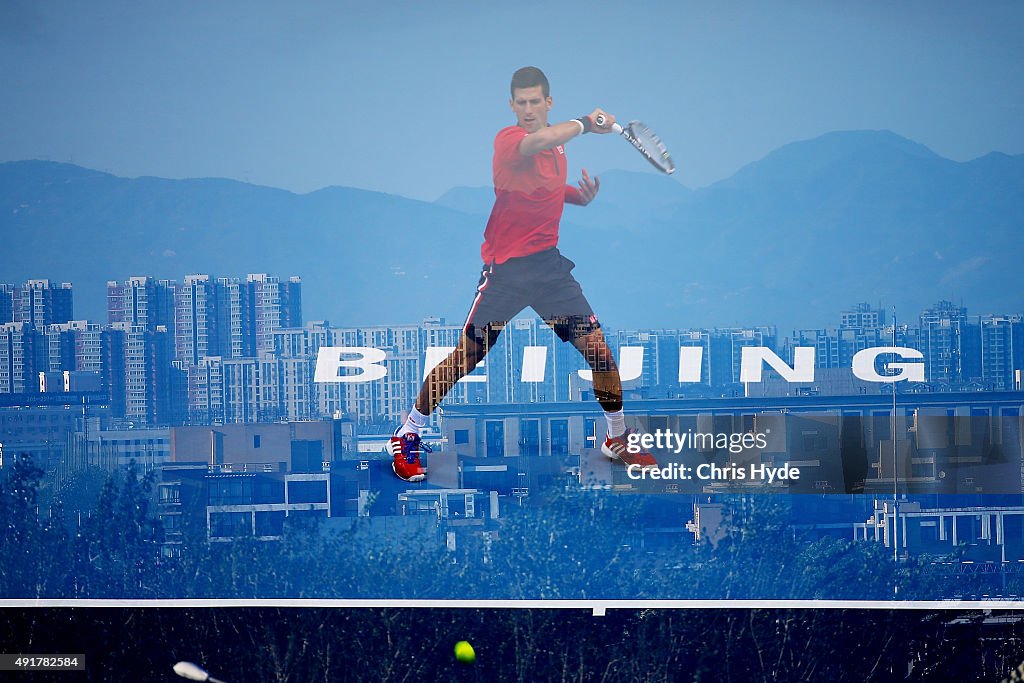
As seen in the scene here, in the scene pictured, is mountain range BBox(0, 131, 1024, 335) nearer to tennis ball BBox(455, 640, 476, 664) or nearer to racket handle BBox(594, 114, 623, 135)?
racket handle BBox(594, 114, 623, 135)

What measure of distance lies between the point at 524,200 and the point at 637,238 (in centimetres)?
37

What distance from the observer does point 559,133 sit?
4188mm

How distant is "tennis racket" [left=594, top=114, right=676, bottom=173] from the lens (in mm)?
4242

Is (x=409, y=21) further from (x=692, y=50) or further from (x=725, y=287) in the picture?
(x=725, y=287)

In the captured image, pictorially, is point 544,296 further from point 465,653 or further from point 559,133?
point 465,653

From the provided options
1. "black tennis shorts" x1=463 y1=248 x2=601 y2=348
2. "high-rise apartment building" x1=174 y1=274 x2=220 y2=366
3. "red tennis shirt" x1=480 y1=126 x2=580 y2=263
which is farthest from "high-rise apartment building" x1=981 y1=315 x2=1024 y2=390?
"high-rise apartment building" x1=174 y1=274 x2=220 y2=366

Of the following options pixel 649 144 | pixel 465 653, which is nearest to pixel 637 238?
pixel 649 144

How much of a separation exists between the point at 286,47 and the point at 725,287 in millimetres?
1609

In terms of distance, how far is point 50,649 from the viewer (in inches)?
162

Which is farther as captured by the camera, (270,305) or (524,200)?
(270,305)

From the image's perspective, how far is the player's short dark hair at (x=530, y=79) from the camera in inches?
167

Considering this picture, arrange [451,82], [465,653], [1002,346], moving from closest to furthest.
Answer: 1. [465,653]
2. [1002,346]
3. [451,82]

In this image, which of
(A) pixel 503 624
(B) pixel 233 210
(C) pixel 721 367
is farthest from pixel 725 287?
(B) pixel 233 210

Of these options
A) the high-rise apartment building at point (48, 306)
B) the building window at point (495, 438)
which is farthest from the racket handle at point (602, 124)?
the high-rise apartment building at point (48, 306)
